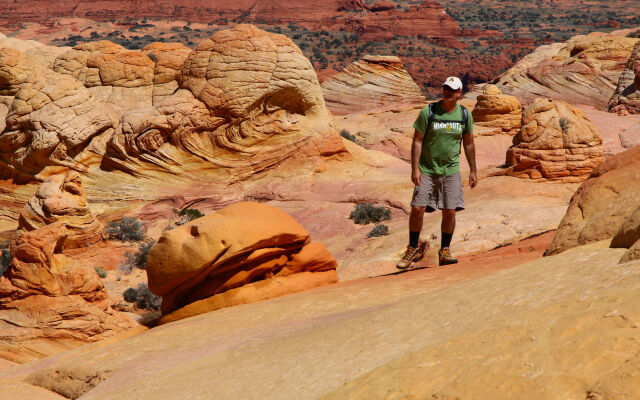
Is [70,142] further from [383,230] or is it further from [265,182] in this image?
[383,230]

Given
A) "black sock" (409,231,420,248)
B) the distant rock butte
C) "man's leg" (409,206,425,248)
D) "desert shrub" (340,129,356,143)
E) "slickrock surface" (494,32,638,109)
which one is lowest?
the distant rock butte

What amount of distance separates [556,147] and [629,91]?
15.3 meters

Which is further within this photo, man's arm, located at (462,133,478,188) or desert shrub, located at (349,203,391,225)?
desert shrub, located at (349,203,391,225)

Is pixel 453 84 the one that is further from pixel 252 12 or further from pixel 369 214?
pixel 252 12

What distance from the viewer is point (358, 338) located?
15.3ft

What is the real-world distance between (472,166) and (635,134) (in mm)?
19072

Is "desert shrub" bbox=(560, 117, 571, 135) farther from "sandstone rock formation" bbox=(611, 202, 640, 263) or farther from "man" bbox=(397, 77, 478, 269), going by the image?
"sandstone rock formation" bbox=(611, 202, 640, 263)

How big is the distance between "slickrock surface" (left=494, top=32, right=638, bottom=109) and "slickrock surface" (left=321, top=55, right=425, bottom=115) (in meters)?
5.62

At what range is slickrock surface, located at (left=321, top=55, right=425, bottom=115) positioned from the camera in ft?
122

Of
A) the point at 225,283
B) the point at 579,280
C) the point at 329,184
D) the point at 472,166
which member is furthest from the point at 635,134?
the point at 579,280

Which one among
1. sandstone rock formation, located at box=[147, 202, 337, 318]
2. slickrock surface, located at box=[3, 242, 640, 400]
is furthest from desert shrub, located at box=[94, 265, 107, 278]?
slickrock surface, located at box=[3, 242, 640, 400]

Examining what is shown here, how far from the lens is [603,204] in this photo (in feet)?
23.5

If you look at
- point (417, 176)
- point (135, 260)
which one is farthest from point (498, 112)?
point (417, 176)

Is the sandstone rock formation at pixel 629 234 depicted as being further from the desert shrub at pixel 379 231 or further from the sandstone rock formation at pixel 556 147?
the sandstone rock formation at pixel 556 147
